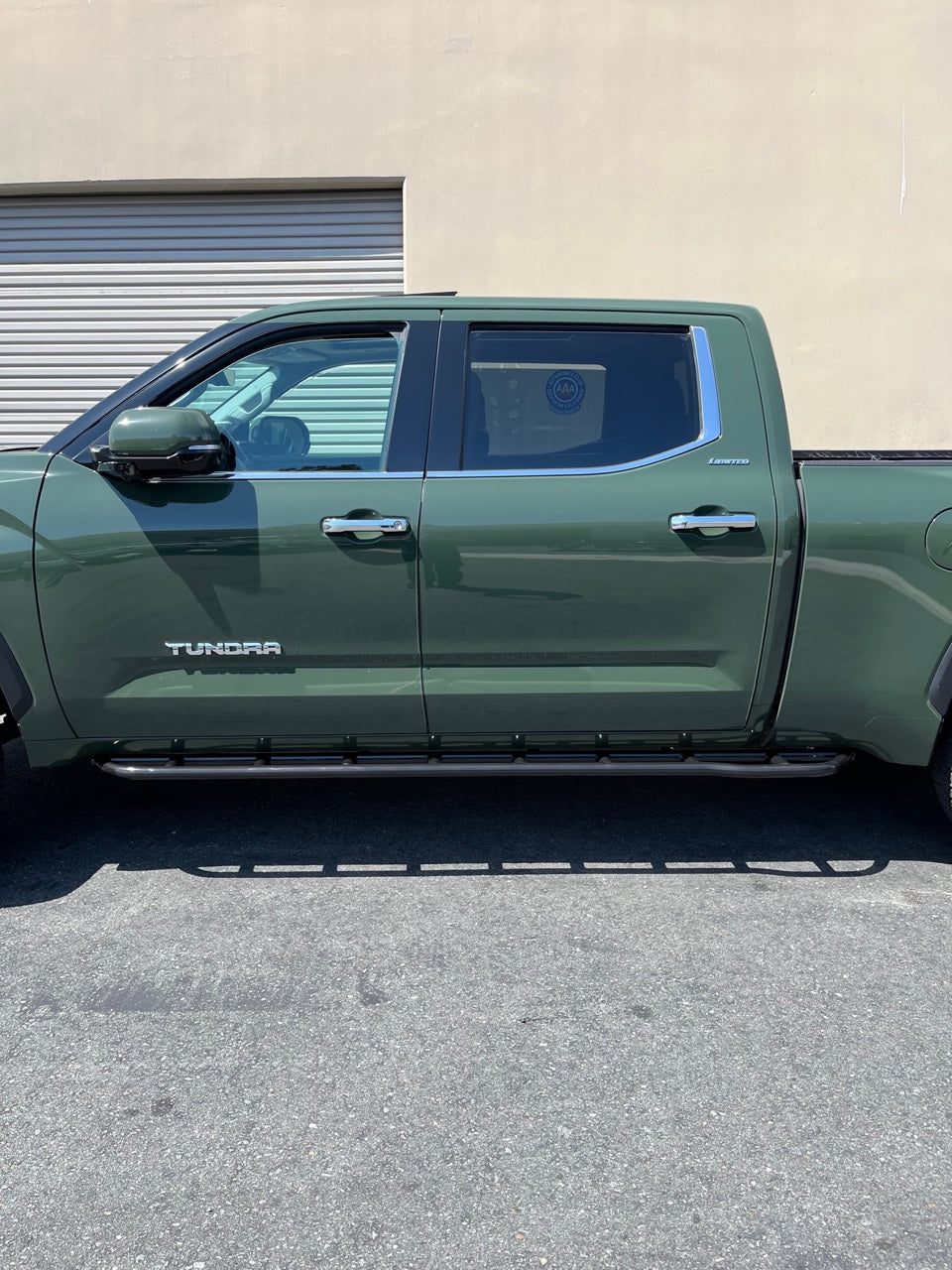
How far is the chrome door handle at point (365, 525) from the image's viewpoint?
3.07 m

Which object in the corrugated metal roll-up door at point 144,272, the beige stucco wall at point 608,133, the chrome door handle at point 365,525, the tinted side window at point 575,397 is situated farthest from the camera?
the corrugated metal roll-up door at point 144,272

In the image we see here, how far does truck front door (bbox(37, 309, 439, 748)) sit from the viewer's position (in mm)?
3082

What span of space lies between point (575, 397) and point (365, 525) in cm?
82

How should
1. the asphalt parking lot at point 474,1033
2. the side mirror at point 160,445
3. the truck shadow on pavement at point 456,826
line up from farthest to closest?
1. the truck shadow on pavement at point 456,826
2. the side mirror at point 160,445
3. the asphalt parking lot at point 474,1033

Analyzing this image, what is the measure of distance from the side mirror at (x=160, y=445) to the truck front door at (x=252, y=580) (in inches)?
1.7

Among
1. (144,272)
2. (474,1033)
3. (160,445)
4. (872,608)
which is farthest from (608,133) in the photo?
(474,1033)

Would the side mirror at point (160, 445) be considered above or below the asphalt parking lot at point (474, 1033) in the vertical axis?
above

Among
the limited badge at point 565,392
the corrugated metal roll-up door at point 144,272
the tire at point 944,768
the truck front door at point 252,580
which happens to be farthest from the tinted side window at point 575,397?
the corrugated metal roll-up door at point 144,272

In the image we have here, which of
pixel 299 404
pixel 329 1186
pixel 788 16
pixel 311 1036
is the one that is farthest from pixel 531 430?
pixel 788 16

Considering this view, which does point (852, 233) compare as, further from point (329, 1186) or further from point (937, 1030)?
point (329, 1186)

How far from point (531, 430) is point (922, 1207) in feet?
7.57

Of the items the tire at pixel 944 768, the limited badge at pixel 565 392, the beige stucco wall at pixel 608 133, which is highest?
the beige stucco wall at pixel 608 133

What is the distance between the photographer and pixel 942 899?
3252mm

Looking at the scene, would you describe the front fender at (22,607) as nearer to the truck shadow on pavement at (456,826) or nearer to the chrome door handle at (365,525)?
the truck shadow on pavement at (456,826)
